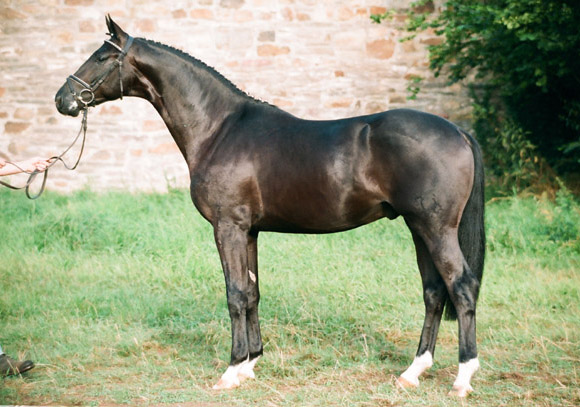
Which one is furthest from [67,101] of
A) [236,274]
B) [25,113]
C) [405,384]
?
[25,113]

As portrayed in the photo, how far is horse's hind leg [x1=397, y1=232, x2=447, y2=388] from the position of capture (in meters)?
4.44

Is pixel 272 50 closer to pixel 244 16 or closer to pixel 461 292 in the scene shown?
pixel 244 16

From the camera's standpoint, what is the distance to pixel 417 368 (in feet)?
14.4

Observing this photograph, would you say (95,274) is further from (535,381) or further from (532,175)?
(532,175)

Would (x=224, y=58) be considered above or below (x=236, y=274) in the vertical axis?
above

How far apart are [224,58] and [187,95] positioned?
6.58m

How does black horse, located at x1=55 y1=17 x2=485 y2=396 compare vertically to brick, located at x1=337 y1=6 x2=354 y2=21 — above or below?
below

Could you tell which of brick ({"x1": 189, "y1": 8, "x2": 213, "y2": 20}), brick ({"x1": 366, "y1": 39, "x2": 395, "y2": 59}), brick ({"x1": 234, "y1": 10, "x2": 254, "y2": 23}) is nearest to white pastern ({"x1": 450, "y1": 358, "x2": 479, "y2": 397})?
brick ({"x1": 366, "y1": 39, "x2": 395, "y2": 59})

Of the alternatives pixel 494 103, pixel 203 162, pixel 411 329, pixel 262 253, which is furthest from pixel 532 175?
pixel 203 162

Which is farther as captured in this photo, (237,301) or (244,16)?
(244,16)

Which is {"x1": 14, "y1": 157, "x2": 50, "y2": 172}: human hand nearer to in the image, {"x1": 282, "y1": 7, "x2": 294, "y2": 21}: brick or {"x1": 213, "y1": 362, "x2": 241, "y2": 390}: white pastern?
{"x1": 213, "y1": 362, "x2": 241, "y2": 390}: white pastern

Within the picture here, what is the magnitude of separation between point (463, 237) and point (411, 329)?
1396 mm

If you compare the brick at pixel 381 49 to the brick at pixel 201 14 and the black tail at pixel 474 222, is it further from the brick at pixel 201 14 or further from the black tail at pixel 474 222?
the black tail at pixel 474 222

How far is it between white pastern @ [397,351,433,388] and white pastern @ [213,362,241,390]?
1067mm
